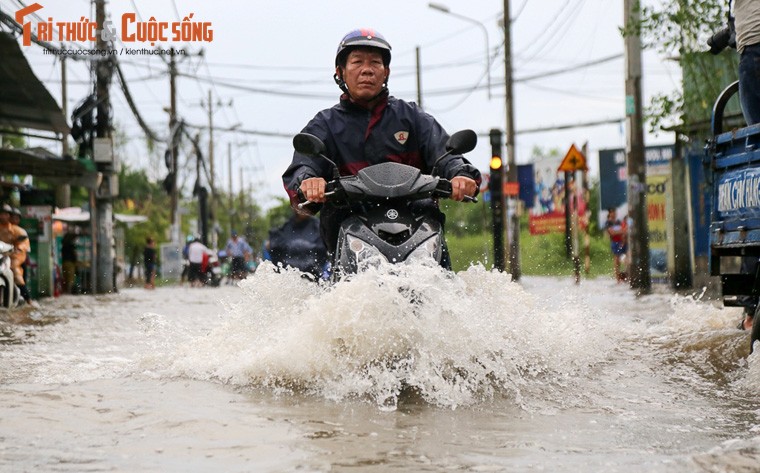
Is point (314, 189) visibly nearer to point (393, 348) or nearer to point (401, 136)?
point (401, 136)

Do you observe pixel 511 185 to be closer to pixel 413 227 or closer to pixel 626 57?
pixel 626 57

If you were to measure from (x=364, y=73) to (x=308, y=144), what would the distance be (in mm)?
716

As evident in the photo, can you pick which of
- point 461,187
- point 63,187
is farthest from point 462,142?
point 63,187

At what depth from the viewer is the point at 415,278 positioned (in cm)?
487

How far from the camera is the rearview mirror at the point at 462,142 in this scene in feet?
18.0

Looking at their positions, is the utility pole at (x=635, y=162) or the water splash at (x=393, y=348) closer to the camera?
the water splash at (x=393, y=348)

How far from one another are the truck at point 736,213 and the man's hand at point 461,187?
1.63 meters

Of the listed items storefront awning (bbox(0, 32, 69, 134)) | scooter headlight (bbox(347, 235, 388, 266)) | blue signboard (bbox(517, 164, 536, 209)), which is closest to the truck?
scooter headlight (bbox(347, 235, 388, 266))

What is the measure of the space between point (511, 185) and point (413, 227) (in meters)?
22.2

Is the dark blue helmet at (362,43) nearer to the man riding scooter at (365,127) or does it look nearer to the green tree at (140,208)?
the man riding scooter at (365,127)

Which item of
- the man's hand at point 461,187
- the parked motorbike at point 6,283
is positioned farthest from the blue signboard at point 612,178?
the man's hand at point 461,187

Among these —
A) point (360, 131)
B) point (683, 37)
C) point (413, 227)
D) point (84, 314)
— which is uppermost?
point (683, 37)

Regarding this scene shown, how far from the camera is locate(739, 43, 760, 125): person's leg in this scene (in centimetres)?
606

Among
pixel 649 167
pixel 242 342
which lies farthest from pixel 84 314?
pixel 649 167
